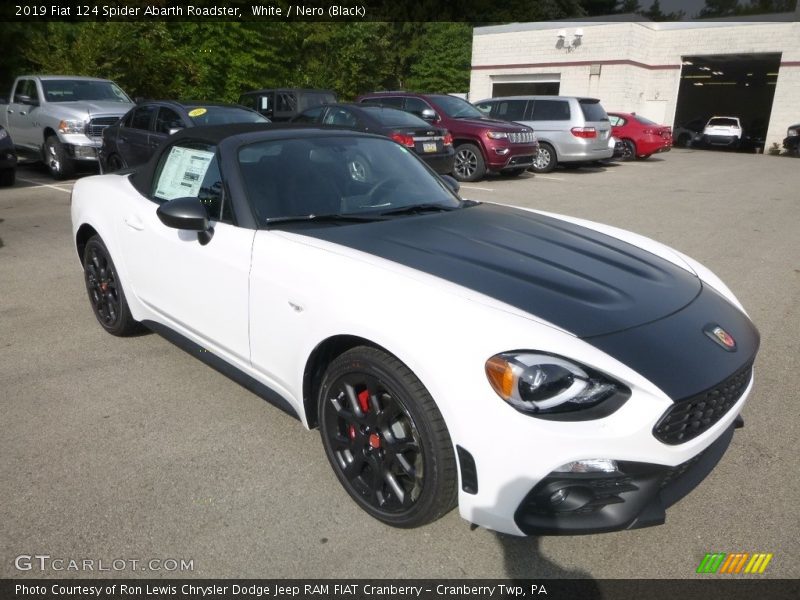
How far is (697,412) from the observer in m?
2.20

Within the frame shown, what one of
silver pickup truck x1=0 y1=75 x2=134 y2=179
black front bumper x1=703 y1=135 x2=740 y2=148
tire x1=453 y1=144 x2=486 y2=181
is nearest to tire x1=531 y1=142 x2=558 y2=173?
tire x1=453 y1=144 x2=486 y2=181

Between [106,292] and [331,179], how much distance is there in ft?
6.51

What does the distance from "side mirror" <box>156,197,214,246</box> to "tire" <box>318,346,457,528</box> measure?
100 cm

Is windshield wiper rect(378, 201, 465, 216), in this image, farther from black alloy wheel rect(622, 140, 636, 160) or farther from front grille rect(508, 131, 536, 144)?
black alloy wheel rect(622, 140, 636, 160)

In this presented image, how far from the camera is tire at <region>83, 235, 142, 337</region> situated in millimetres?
4113

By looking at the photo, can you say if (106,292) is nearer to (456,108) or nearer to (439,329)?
(439,329)

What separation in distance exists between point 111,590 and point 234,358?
46.3 inches

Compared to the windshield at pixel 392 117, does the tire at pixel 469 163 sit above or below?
below

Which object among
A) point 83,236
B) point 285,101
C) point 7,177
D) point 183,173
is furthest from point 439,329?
point 285,101

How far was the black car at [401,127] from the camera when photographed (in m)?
11.3

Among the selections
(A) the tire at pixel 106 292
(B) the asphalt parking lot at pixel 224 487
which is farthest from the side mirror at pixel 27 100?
(A) the tire at pixel 106 292

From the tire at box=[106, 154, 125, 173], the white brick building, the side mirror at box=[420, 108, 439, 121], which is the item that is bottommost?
the tire at box=[106, 154, 125, 173]

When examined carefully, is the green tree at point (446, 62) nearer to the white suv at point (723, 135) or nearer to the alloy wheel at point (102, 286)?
the white suv at point (723, 135)

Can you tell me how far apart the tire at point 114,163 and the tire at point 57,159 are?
1172mm
